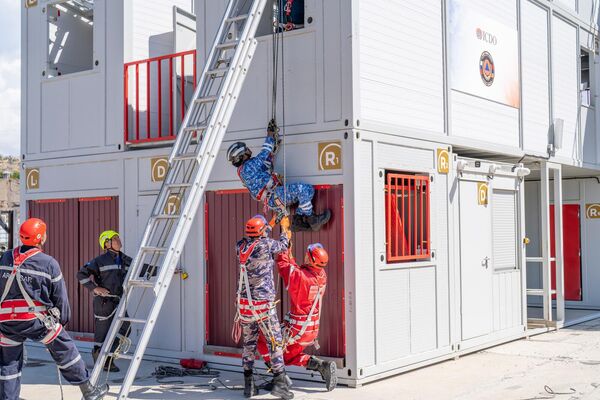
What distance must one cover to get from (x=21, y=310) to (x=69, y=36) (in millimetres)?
6451

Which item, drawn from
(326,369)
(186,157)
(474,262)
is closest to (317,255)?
(326,369)

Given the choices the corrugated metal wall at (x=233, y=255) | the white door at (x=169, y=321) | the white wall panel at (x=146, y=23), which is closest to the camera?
the corrugated metal wall at (x=233, y=255)

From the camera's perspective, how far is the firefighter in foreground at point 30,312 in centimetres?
680

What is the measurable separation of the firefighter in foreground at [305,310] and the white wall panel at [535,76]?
17.8ft

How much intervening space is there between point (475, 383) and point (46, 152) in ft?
23.8

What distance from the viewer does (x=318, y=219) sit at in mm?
8211

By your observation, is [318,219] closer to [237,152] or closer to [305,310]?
[305,310]

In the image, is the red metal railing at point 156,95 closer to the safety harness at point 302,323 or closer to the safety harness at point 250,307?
the safety harness at point 250,307

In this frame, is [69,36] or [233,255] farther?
[69,36]

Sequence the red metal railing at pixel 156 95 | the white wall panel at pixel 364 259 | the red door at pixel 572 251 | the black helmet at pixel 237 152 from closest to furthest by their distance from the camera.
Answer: the white wall panel at pixel 364 259 < the black helmet at pixel 237 152 < the red metal railing at pixel 156 95 < the red door at pixel 572 251

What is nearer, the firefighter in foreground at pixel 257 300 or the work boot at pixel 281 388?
the work boot at pixel 281 388

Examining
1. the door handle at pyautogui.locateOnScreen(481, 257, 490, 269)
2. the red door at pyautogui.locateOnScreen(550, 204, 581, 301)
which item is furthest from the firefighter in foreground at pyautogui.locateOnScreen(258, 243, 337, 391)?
the red door at pyautogui.locateOnScreen(550, 204, 581, 301)

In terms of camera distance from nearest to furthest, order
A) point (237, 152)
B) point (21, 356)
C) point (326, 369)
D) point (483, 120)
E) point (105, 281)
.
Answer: point (21, 356)
point (326, 369)
point (237, 152)
point (105, 281)
point (483, 120)

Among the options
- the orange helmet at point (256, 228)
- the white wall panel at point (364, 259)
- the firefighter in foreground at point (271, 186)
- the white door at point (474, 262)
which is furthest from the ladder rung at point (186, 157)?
the white door at point (474, 262)
